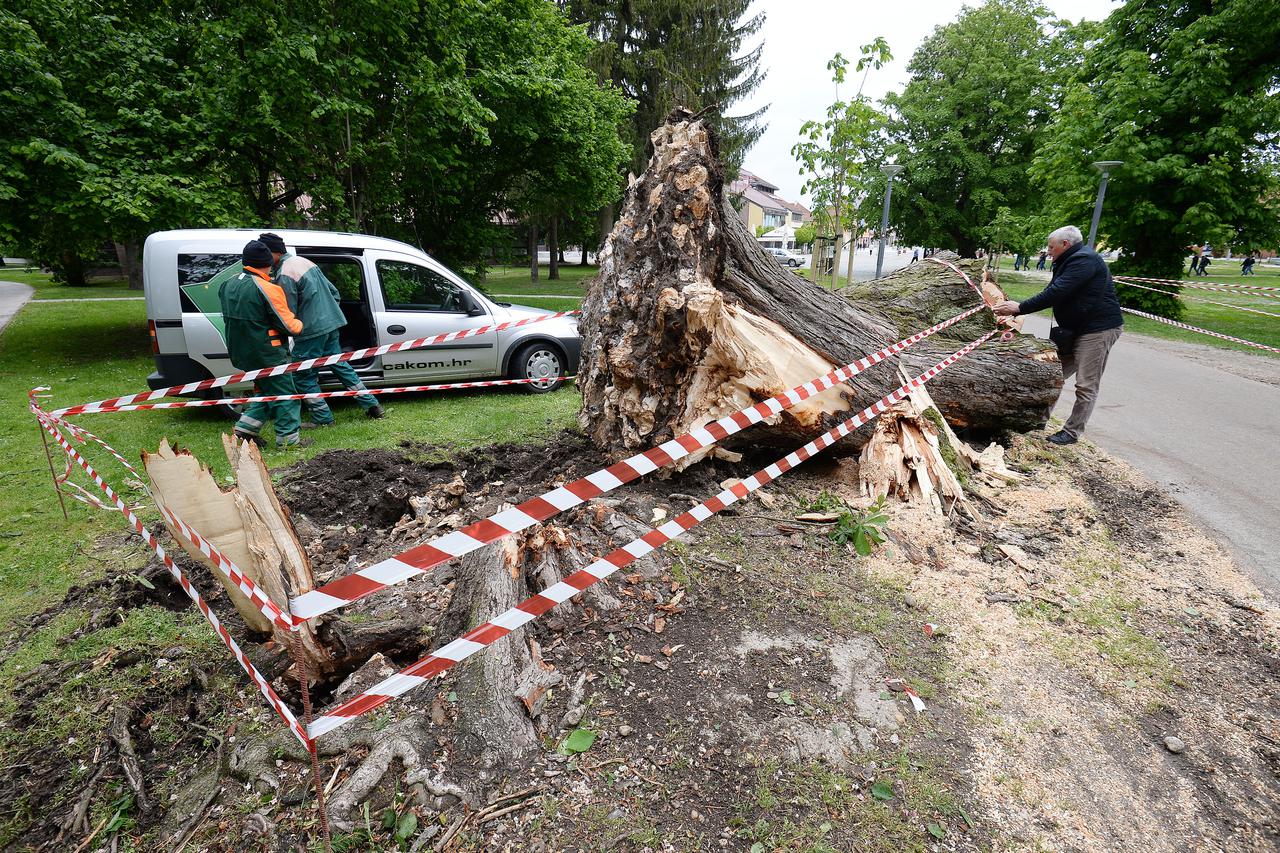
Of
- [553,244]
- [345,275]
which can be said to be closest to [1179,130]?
[345,275]

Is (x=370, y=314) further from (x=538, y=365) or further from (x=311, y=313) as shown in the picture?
(x=538, y=365)

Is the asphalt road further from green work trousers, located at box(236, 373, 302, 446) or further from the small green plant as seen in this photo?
green work trousers, located at box(236, 373, 302, 446)

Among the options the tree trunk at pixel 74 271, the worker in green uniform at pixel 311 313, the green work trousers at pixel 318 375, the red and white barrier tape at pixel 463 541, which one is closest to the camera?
the red and white barrier tape at pixel 463 541

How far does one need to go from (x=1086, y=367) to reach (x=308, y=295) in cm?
749

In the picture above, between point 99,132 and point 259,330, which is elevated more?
point 99,132

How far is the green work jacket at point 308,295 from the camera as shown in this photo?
18.5ft

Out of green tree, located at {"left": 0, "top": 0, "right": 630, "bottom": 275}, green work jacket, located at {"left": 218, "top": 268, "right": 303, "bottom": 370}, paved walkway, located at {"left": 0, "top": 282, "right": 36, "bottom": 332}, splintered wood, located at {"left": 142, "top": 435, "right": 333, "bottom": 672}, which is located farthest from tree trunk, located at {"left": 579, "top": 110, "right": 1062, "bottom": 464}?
paved walkway, located at {"left": 0, "top": 282, "right": 36, "bottom": 332}

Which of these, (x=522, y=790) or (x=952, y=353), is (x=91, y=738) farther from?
(x=952, y=353)

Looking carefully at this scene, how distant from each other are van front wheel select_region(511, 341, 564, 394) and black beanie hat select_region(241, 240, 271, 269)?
2.91 metres

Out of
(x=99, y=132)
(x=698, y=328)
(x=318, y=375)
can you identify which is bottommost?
(x=318, y=375)

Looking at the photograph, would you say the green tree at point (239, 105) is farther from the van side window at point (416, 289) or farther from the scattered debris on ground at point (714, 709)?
the scattered debris on ground at point (714, 709)

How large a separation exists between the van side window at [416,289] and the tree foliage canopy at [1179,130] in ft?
51.2

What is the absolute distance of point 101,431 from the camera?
6.07 meters

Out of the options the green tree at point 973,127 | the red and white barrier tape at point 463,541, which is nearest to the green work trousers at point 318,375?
the red and white barrier tape at point 463,541
